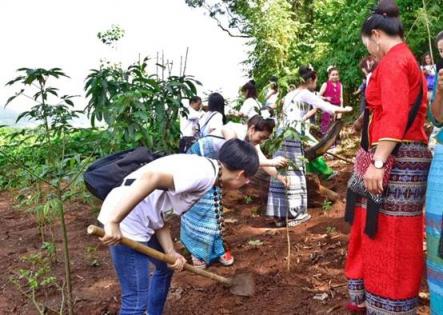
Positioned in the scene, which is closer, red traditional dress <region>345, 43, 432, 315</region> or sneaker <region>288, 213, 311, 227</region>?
red traditional dress <region>345, 43, 432, 315</region>

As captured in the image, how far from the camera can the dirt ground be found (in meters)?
3.24

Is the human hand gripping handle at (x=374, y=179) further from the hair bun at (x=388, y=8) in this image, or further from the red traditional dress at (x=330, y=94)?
the red traditional dress at (x=330, y=94)

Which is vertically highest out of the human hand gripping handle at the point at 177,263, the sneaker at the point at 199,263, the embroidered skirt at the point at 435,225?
the embroidered skirt at the point at 435,225

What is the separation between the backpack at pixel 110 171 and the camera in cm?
226

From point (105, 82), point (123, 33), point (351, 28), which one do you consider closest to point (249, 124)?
point (105, 82)

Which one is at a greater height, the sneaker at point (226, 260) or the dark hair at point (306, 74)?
the dark hair at point (306, 74)

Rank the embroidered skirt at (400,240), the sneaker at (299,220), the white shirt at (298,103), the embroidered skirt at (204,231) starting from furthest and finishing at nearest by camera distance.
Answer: the sneaker at (299,220) < the white shirt at (298,103) < the embroidered skirt at (204,231) < the embroidered skirt at (400,240)

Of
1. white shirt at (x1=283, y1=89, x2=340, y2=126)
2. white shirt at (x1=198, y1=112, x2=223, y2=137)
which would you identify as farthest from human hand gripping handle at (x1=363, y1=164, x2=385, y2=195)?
white shirt at (x1=283, y1=89, x2=340, y2=126)

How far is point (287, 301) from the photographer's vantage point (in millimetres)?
3209

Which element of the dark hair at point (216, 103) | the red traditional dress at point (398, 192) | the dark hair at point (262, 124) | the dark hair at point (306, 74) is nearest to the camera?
the red traditional dress at point (398, 192)

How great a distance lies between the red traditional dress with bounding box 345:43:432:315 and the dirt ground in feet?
2.31

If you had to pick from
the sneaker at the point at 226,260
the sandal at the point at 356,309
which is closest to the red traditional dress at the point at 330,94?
the sneaker at the point at 226,260

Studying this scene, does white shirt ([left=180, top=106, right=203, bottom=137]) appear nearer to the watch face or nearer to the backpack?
the backpack

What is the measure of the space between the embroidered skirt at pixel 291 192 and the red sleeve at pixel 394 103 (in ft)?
8.21
